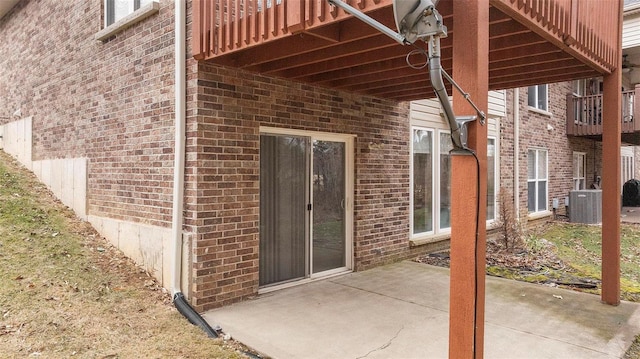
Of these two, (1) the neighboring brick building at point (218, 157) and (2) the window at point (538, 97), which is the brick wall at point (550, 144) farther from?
(1) the neighboring brick building at point (218, 157)

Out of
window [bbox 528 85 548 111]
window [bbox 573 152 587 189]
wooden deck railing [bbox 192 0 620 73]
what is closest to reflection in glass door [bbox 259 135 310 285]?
wooden deck railing [bbox 192 0 620 73]

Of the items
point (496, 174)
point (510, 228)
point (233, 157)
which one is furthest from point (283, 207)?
point (496, 174)

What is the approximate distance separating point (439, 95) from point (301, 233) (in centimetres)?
391

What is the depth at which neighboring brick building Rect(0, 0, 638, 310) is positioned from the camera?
5.02 metres

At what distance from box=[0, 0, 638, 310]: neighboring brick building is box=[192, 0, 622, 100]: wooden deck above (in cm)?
49

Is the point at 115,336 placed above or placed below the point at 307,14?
below

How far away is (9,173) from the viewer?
8.31 meters

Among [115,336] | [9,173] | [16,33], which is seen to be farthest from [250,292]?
[16,33]

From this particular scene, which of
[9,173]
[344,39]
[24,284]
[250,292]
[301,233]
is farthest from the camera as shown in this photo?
[9,173]

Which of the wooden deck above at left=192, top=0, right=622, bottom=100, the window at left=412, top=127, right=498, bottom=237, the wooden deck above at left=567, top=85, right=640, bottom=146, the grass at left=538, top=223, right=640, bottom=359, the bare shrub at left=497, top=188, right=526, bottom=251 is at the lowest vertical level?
the grass at left=538, top=223, right=640, bottom=359

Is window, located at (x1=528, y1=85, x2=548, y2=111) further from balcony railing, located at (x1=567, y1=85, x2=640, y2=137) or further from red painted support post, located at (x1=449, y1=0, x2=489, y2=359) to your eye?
red painted support post, located at (x1=449, y1=0, x2=489, y2=359)

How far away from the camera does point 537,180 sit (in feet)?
40.3

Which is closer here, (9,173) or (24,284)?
(24,284)

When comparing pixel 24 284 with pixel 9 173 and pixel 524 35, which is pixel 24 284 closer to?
pixel 9 173
